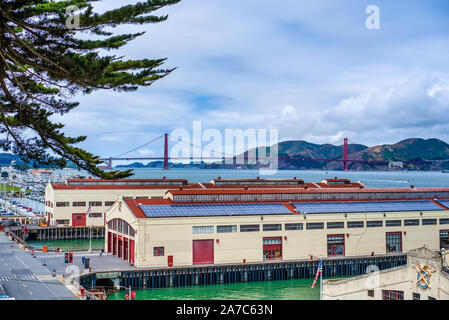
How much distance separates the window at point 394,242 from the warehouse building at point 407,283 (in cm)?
3442

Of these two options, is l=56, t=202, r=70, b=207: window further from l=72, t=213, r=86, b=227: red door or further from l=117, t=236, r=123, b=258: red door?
l=117, t=236, r=123, b=258: red door

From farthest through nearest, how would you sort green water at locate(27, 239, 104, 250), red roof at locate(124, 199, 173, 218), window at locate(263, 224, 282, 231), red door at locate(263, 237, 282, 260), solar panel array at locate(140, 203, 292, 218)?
green water at locate(27, 239, 104, 250) → window at locate(263, 224, 282, 231) → red door at locate(263, 237, 282, 260) → solar panel array at locate(140, 203, 292, 218) → red roof at locate(124, 199, 173, 218)

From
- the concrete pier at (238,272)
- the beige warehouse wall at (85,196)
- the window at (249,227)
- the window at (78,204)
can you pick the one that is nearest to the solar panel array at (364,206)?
the concrete pier at (238,272)

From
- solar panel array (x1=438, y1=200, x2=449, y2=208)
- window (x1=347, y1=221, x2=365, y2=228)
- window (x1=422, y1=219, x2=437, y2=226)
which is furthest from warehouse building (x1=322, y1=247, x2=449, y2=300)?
solar panel array (x1=438, y1=200, x2=449, y2=208)

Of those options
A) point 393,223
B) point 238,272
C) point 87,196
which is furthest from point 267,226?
point 87,196

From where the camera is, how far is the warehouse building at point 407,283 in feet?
98.6

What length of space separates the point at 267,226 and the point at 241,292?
11.2m

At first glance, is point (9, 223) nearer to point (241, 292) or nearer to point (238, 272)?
point (238, 272)

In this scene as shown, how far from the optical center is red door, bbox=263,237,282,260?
199ft

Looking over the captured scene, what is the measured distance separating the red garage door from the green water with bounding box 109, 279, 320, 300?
3.69m

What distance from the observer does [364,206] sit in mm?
69188

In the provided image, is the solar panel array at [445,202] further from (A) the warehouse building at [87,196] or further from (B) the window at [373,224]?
(A) the warehouse building at [87,196]
